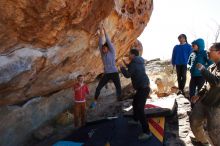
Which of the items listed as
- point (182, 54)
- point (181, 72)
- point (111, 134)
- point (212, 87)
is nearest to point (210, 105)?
point (212, 87)

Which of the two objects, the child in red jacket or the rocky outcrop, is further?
the child in red jacket

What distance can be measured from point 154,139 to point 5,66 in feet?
10.8

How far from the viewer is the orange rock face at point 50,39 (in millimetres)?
6660

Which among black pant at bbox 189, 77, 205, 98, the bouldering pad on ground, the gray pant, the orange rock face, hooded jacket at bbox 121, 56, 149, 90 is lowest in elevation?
the bouldering pad on ground

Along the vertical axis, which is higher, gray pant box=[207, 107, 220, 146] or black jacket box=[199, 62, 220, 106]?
black jacket box=[199, 62, 220, 106]

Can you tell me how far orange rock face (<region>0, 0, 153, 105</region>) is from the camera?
6660 mm

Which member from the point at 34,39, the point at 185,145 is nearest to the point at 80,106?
the point at 34,39

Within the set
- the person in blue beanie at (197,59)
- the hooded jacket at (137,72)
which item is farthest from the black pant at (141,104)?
the person in blue beanie at (197,59)

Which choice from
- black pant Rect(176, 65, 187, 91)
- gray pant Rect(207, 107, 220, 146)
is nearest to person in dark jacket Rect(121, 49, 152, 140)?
gray pant Rect(207, 107, 220, 146)

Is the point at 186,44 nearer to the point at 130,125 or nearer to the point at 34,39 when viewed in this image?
the point at 130,125

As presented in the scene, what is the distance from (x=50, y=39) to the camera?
24.3 feet

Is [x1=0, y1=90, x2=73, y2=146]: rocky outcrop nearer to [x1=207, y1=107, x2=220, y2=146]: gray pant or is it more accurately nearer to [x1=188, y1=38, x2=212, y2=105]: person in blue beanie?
[x1=188, y1=38, x2=212, y2=105]: person in blue beanie

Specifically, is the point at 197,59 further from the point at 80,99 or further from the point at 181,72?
the point at 80,99

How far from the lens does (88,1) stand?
24.3 feet
